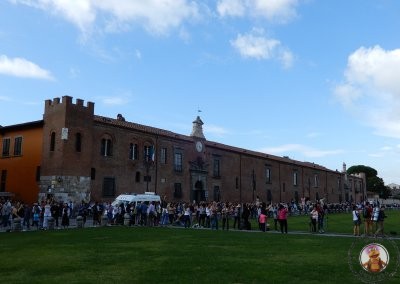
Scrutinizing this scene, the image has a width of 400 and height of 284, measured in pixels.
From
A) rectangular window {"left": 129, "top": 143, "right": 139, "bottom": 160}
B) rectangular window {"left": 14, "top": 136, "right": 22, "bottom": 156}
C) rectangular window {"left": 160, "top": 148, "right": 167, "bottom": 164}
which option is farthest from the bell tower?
rectangular window {"left": 14, "top": 136, "right": 22, "bottom": 156}

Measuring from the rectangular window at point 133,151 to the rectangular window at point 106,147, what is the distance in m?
2.19

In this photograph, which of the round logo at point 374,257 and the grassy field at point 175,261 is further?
the grassy field at point 175,261

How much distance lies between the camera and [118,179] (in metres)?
34.3

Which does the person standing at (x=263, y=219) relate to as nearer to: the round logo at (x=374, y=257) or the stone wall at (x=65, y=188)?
the stone wall at (x=65, y=188)

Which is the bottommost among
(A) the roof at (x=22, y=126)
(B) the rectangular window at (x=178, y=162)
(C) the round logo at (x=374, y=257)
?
(C) the round logo at (x=374, y=257)

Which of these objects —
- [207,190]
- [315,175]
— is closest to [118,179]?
[207,190]

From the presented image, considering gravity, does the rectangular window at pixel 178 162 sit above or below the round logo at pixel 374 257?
above

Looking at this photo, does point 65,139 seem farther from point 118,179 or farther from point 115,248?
point 115,248

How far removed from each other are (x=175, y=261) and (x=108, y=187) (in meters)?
23.3

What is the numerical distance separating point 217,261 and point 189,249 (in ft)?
8.57

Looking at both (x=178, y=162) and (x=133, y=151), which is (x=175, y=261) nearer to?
(x=133, y=151)

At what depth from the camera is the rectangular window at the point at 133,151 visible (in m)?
36.0

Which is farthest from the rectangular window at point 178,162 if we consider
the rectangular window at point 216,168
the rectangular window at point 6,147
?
the rectangular window at point 6,147

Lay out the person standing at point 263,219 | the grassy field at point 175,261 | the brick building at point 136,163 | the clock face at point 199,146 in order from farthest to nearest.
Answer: the clock face at point 199,146
the brick building at point 136,163
the person standing at point 263,219
the grassy field at point 175,261
